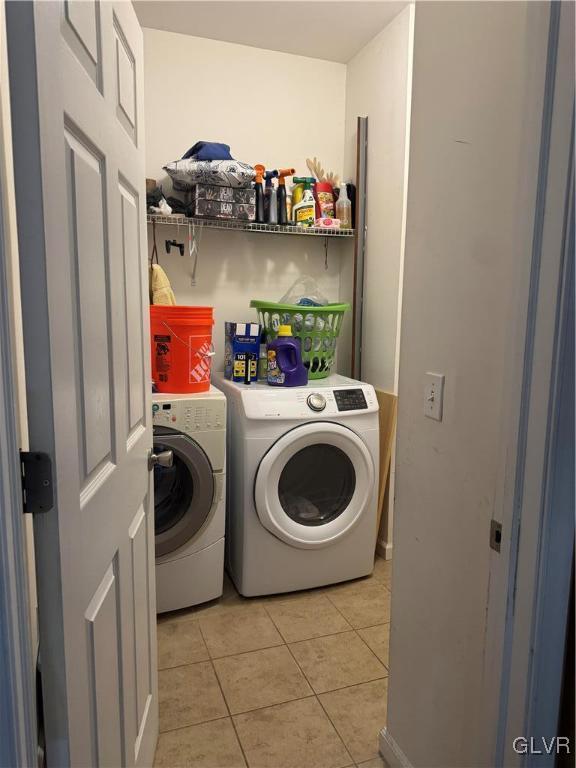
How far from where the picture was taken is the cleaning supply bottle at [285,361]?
7.72 feet

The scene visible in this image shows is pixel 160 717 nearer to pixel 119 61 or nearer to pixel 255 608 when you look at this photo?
pixel 255 608

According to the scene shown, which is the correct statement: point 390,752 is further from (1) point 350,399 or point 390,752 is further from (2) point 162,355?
(2) point 162,355

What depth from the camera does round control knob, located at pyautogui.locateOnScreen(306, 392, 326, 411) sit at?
7.48ft

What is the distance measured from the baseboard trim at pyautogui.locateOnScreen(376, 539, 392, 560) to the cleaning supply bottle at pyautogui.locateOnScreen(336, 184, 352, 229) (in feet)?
5.56

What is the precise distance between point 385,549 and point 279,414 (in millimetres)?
1048

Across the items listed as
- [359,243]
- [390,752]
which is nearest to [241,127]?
[359,243]

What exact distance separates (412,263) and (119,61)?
0.80 meters

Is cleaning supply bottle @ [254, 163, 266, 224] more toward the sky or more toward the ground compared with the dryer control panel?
more toward the sky

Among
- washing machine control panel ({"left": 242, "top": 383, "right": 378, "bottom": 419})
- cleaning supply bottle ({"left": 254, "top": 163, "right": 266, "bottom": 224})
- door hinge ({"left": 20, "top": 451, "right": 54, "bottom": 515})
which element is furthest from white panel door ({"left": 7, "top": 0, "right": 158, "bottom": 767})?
cleaning supply bottle ({"left": 254, "top": 163, "right": 266, "bottom": 224})

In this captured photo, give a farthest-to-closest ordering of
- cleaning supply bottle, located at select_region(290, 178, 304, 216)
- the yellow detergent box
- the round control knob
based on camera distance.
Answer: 1. cleaning supply bottle, located at select_region(290, 178, 304, 216)
2. the yellow detergent box
3. the round control knob

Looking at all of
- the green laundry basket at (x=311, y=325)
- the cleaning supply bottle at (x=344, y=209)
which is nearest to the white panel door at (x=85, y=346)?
the green laundry basket at (x=311, y=325)

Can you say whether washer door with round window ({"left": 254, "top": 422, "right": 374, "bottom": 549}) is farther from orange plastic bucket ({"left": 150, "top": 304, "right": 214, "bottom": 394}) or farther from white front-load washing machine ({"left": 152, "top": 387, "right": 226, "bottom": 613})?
orange plastic bucket ({"left": 150, "top": 304, "right": 214, "bottom": 394})

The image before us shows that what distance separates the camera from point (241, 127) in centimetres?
276

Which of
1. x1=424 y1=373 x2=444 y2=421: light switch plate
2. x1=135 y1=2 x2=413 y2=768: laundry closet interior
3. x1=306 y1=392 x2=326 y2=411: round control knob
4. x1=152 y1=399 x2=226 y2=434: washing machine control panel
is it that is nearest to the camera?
x1=424 y1=373 x2=444 y2=421: light switch plate
